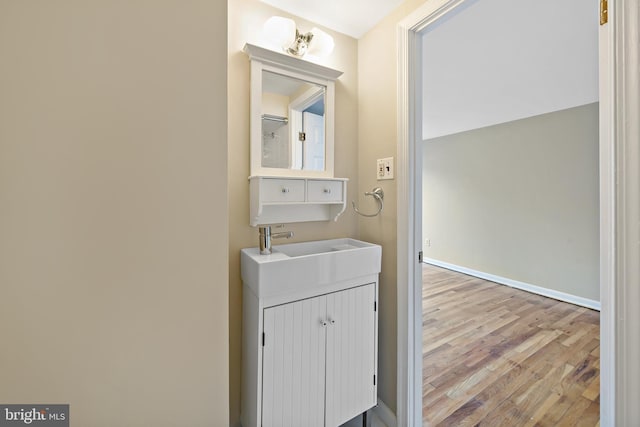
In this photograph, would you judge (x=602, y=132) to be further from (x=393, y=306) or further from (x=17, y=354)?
(x=17, y=354)

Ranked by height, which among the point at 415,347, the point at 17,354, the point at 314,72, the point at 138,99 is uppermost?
the point at 314,72

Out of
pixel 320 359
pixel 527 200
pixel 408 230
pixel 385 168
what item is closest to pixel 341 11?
pixel 385 168

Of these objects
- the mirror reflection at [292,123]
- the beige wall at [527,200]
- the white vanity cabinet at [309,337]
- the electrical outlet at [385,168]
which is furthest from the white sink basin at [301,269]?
the beige wall at [527,200]

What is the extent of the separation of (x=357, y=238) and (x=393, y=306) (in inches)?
18.9

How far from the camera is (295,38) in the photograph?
1.45 m

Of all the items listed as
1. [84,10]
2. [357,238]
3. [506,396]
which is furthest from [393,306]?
[84,10]

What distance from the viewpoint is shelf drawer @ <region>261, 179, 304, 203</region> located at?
4.29 ft

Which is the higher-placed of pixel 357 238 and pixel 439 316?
pixel 357 238

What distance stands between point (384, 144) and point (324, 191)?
0.44m

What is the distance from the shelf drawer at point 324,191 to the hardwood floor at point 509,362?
1392mm

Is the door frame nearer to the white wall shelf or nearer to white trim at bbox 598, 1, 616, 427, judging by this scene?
white trim at bbox 598, 1, 616, 427

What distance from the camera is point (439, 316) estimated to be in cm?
277

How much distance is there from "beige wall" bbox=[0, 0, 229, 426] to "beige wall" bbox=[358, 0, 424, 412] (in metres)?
1.07

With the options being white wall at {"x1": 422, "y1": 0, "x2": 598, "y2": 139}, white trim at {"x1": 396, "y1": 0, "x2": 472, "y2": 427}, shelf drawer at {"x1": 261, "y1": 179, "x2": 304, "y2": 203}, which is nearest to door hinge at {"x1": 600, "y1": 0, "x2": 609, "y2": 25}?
white wall at {"x1": 422, "y1": 0, "x2": 598, "y2": 139}
